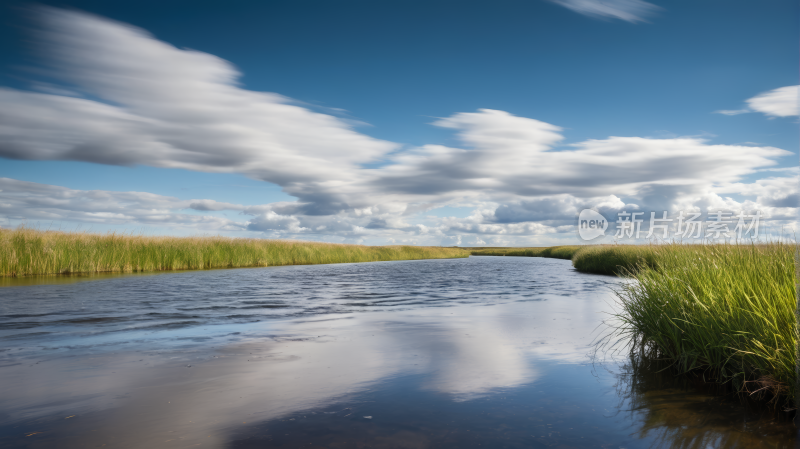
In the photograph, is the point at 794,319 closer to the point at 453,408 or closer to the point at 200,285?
the point at 453,408

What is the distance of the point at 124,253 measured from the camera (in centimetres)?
2181

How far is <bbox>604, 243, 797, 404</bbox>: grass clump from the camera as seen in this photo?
168 inches

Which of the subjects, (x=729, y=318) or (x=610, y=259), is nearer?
(x=729, y=318)

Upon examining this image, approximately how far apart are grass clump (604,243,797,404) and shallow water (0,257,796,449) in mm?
408

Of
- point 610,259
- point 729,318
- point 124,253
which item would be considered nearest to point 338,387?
point 729,318

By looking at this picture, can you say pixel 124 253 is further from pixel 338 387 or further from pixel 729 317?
pixel 729 317

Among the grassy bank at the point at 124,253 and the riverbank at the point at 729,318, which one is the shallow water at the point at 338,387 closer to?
the riverbank at the point at 729,318

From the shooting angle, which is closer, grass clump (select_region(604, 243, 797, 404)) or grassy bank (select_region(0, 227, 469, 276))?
grass clump (select_region(604, 243, 797, 404))

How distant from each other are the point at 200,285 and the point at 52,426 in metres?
13.3

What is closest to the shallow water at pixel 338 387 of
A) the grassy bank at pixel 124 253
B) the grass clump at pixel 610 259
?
the grassy bank at pixel 124 253

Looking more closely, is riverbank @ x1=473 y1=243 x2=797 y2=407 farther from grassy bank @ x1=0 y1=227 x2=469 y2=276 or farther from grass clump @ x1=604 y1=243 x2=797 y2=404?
grassy bank @ x1=0 y1=227 x2=469 y2=276

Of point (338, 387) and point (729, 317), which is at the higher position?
point (729, 317)

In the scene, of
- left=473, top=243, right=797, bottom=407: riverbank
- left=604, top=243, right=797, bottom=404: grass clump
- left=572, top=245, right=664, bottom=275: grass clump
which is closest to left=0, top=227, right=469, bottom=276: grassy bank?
left=473, top=243, right=797, bottom=407: riverbank

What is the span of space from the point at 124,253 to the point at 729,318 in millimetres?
24671
